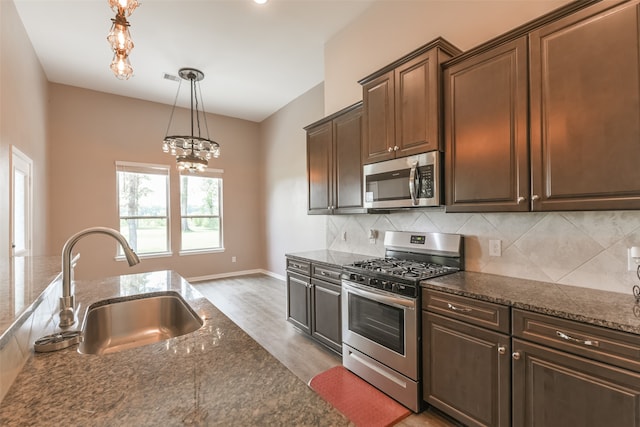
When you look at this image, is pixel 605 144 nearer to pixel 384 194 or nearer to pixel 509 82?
pixel 509 82

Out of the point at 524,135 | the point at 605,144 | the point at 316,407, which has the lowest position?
the point at 316,407

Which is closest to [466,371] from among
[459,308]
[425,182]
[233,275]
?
[459,308]

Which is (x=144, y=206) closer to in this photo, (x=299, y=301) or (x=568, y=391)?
(x=299, y=301)

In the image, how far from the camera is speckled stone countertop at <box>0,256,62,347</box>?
831mm

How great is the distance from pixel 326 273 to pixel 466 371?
142cm

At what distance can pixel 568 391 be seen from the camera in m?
1.41

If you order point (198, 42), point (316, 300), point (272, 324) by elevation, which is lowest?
point (272, 324)

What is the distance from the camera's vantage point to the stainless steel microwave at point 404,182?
2.20 m

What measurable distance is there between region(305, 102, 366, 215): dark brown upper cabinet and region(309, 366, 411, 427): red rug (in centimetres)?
151

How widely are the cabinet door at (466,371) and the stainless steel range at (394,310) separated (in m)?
0.10

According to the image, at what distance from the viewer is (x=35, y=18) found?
3.28 meters

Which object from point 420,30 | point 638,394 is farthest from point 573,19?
point 638,394

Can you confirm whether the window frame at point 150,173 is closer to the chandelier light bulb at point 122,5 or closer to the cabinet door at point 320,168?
the cabinet door at point 320,168

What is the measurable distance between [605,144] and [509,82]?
25.4 inches
